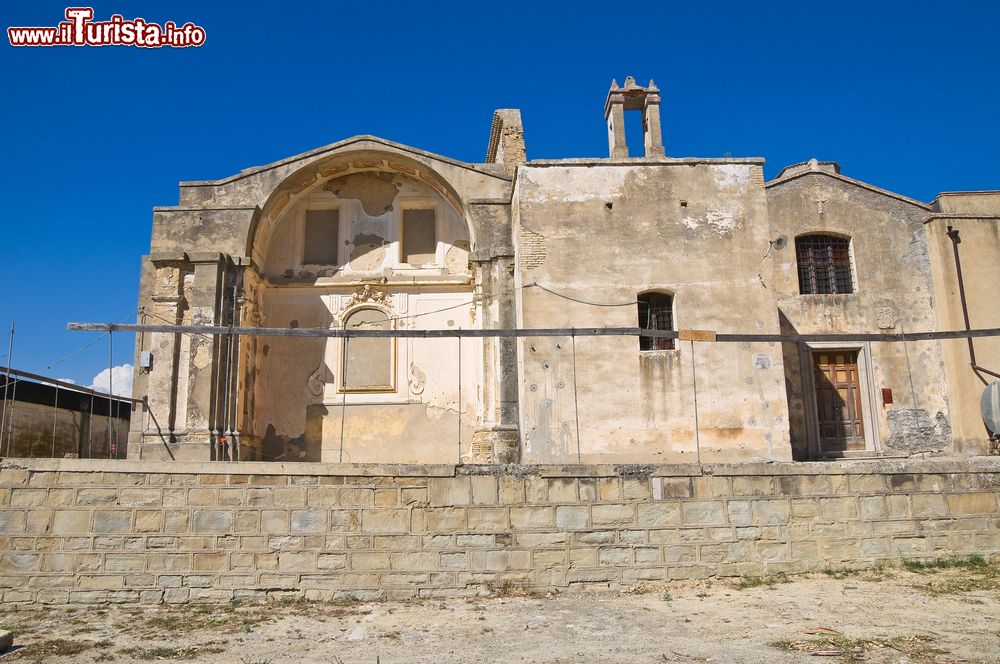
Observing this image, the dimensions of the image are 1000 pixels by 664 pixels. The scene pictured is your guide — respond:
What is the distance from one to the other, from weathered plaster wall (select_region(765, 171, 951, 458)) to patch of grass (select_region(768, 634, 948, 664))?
8.96 meters

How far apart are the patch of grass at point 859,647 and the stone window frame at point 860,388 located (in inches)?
361

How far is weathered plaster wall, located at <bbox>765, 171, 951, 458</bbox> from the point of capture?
627 inches

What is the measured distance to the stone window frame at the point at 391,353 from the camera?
16438mm

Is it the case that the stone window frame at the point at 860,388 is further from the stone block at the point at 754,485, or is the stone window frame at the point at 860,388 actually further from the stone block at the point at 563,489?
the stone block at the point at 563,489

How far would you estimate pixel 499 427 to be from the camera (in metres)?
14.3

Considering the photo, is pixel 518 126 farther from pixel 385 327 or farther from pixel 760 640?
pixel 760 640

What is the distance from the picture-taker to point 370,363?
16.6 metres

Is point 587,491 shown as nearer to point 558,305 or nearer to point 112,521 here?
point 558,305

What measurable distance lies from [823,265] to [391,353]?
384 inches

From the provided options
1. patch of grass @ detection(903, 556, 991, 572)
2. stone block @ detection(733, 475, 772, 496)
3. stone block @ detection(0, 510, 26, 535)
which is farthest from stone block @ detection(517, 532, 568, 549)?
stone block @ detection(0, 510, 26, 535)

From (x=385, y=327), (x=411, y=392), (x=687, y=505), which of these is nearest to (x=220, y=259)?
(x=385, y=327)

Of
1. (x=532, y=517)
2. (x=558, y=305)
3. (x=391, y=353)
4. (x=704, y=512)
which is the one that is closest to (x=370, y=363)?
(x=391, y=353)

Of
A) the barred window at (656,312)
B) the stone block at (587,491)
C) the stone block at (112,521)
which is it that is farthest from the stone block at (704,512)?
the stone block at (112,521)

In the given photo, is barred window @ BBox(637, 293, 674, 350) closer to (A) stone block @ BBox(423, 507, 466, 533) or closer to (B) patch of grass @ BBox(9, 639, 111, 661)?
(A) stone block @ BBox(423, 507, 466, 533)
